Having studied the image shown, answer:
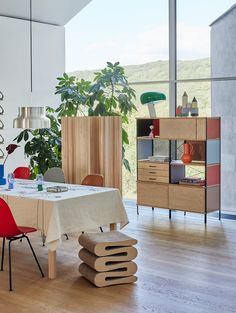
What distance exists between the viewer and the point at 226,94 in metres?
8.38

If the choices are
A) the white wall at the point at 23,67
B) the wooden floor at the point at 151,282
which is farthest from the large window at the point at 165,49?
the wooden floor at the point at 151,282

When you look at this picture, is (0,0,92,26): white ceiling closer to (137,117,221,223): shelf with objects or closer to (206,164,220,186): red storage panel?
(137,117,221,223): shelf with objects

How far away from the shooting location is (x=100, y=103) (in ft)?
29.4

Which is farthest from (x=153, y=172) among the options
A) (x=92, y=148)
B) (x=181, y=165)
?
(x=92, y=148)

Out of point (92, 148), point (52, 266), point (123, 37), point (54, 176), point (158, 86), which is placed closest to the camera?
point (52, 266)

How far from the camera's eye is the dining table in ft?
17.7

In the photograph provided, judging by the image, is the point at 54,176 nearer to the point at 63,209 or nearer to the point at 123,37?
the point at 63,209

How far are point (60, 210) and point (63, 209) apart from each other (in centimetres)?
4

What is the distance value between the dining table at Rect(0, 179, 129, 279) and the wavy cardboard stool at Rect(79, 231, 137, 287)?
297 mm

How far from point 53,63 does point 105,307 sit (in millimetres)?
6068

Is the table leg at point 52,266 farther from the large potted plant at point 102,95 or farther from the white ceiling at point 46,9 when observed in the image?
the white ceiling at point 46,9

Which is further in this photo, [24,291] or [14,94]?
[14,94]

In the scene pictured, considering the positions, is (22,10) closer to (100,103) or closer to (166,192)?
(100,103)

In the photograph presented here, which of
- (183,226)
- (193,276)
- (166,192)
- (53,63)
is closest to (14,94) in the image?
(53,63)
